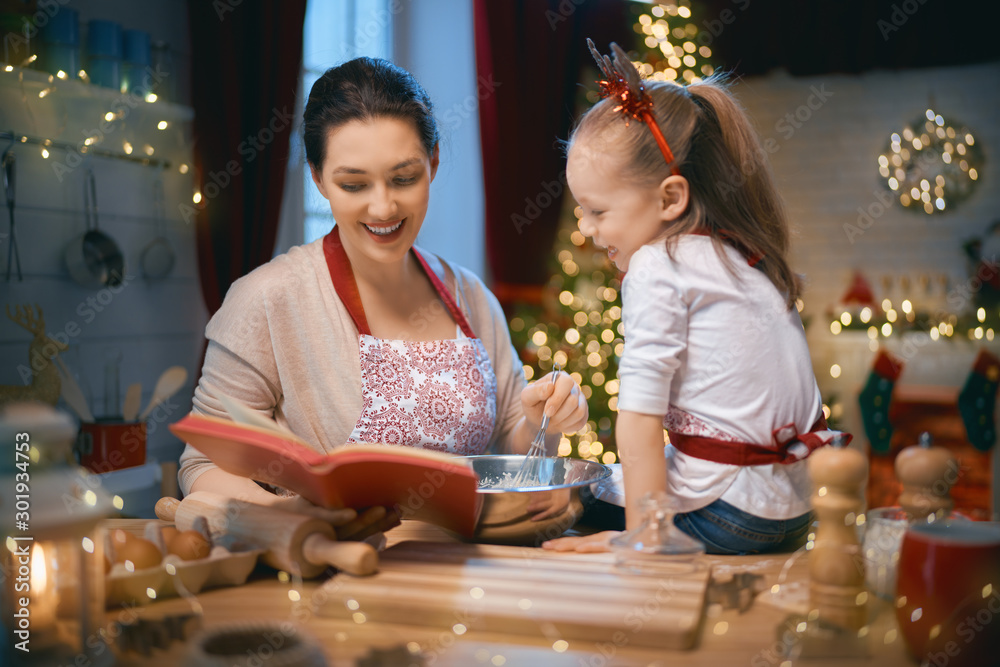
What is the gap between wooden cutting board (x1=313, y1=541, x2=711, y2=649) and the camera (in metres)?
0.75

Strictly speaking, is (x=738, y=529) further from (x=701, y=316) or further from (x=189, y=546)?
(x=189, y=546)

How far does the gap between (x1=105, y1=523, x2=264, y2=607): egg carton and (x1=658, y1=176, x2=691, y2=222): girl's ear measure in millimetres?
763

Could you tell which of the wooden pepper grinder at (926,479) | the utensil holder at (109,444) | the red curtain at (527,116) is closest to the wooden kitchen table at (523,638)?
the wooden pepper grinder at (926,479)

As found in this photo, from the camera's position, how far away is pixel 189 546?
0.90 meters

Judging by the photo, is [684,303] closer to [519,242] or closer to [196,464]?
[196,464]

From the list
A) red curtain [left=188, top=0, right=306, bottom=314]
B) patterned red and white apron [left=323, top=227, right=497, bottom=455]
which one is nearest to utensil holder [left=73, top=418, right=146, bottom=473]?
red curtain [left=188, top=0, right=306, bottom=314]

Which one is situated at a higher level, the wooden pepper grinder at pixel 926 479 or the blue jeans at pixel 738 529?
the wooden pepper grinder at pixel 926 479

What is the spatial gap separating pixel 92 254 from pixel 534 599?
2397mm

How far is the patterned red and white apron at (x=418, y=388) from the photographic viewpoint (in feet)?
5.08

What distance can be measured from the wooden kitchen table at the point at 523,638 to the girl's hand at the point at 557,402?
488mm

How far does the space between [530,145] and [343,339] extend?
312 centimetres

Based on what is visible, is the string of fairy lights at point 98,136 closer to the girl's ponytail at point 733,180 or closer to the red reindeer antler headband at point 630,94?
the red reindeer antler headband at point 630,94

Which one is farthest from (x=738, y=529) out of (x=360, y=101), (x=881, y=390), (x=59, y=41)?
(x=881, y=390)

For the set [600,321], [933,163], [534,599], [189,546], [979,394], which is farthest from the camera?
[933,163]
